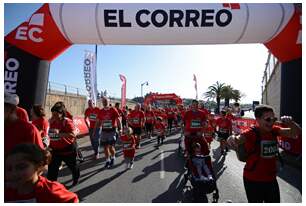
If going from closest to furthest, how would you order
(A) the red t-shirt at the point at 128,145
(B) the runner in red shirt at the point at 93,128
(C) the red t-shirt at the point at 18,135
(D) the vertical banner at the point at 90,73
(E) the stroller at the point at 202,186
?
(C) the red t-shirt at the point at 18,135
(E) the stroller at the point at 202,186
(A) the red t-shirt at the point at 128,145
(B) the runner in red shirt at the point at 93,128
(D) the vertical banner at the point at 90,73

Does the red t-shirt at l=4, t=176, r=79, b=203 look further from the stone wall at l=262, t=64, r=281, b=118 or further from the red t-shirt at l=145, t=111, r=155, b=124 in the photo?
the stone wall at l=262, t=64, r=281, b=118

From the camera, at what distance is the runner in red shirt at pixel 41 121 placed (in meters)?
5.17

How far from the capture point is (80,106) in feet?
84.9

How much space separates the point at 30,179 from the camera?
2.17 metres

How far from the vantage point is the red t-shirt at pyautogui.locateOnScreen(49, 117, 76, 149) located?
5.51 metres

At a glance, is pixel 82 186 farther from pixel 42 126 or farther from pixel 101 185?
pixel 42 126

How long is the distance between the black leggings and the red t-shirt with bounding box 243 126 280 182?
7 cm

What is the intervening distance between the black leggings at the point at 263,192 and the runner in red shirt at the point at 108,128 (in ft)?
18.0

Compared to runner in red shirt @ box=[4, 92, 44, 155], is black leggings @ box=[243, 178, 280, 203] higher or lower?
lower

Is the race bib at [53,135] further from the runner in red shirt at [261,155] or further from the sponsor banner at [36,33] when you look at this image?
the runner in red shirt at [261,155]

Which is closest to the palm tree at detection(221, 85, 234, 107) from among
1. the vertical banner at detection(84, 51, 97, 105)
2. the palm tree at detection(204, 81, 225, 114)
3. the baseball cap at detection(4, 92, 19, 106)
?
the palm tree at detection(204, 81, 225, 114)

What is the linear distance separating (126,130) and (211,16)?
4237 mm

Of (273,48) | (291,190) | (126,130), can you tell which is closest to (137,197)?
(126,130)

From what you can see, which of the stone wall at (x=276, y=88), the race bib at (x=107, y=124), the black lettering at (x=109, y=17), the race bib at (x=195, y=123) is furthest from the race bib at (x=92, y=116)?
the stone wall at (x=276, y=88)
